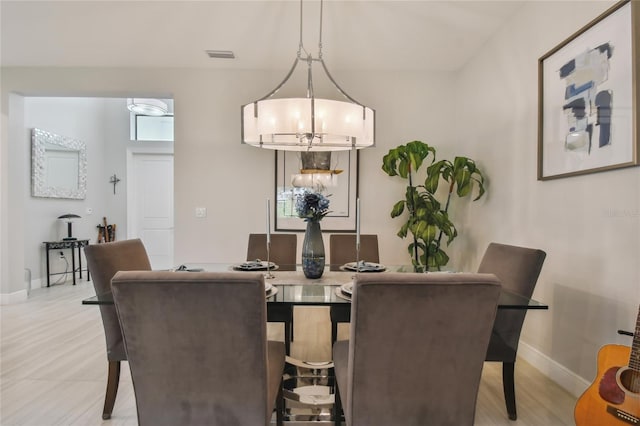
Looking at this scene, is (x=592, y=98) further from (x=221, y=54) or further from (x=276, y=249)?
(x=221, y=54)

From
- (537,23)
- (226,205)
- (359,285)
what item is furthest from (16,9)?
(537,23)

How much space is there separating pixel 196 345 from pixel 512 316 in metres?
1.48

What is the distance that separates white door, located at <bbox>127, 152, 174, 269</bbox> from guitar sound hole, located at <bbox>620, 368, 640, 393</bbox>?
6067 millimetres

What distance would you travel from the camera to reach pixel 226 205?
12.4 ft

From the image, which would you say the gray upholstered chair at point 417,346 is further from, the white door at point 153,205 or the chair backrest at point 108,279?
the white door at point 153,205

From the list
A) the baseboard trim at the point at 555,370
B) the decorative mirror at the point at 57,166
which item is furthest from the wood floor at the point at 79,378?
the decorative mirror at the point at 57,166

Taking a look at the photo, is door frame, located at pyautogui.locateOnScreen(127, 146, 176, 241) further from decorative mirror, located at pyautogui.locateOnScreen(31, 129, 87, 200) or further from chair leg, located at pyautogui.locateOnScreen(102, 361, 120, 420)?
chair leg, located at pyautogui.locateOnScreen(102, 361, 120, 420)

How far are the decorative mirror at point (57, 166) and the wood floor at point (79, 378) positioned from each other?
73.8 inches

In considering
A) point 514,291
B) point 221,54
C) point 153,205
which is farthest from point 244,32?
point 153,205

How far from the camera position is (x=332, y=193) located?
3756mm

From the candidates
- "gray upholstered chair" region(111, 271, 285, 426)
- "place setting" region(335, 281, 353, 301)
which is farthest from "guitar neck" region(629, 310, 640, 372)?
"gray upholstered chair" region(111, 271, 285, 426)

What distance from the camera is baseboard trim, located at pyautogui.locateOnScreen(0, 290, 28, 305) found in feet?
12.4

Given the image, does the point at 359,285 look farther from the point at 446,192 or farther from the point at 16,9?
the point at 16,9

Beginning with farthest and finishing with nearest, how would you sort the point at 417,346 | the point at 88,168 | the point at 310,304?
the point at 88,168 → the point at 310,304 → the point at 417,346
